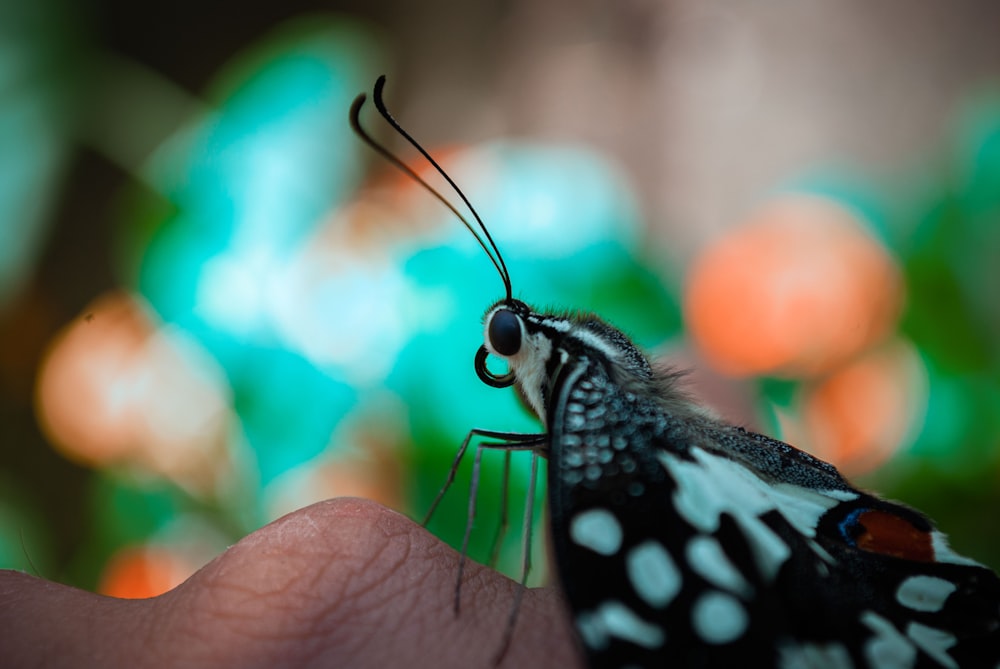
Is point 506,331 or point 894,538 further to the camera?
point 506,331

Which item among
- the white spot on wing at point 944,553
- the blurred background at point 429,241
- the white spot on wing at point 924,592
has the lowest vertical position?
the white spot on wing at point 924,592

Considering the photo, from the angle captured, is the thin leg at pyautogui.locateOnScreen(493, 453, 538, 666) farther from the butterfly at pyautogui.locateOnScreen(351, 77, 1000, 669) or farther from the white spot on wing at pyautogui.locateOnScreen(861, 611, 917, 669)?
the white spot on wing at pyautogui.locateOnScreen(861, 611, 917, 669)

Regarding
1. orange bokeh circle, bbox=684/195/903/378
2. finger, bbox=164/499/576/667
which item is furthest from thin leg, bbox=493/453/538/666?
orange bokeh circle, bbox=684/195/903/378

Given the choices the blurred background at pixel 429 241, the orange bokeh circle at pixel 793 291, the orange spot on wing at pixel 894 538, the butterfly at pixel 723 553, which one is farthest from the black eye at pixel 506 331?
the orange bokeh circle at pixel 793 291

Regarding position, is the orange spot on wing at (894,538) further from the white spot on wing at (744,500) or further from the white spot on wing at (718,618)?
the white spot on wing at (718,618)

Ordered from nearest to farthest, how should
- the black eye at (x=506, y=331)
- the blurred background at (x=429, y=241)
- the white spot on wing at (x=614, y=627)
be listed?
the white spot on wing at (x=614, y=627)
the black eye at (x=506, y=331)
the blurred background at (x=429, y=241)

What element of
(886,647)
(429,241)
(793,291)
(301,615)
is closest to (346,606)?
(301,615)

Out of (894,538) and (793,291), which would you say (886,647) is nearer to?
(894,538)

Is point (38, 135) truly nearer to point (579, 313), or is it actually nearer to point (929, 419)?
point (579, 313)
